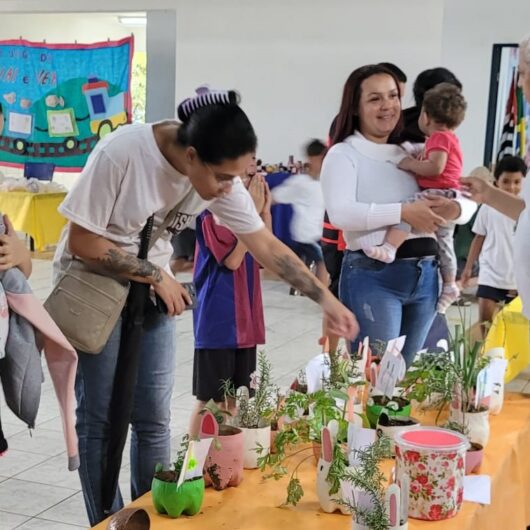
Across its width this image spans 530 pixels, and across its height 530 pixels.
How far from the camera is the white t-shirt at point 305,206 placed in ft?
21.8

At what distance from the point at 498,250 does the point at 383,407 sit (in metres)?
3.48

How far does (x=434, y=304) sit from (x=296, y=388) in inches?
31.0

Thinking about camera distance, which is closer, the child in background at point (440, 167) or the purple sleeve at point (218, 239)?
the child in background at point (440, 167)

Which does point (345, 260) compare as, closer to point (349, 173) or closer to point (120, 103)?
point (349, 173)

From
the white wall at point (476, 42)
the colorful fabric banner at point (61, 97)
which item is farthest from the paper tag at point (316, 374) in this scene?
the colorful fabric banner at point (61, 97)

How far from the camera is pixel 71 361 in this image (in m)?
1.83

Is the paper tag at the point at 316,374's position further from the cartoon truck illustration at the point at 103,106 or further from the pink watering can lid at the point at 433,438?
the cartoon truck illustration at the point at 103,106

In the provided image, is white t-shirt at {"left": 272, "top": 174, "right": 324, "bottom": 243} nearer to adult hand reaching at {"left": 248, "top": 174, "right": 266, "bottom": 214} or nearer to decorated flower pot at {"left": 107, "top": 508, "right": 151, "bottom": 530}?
adult hand reaching at {"left": 248, "top": 174, "right": 266, "bottom": 214}

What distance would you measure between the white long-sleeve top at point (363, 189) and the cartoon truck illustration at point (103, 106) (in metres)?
7.86

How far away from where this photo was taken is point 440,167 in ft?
9.16

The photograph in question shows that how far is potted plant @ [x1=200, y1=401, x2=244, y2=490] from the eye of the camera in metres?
1.73

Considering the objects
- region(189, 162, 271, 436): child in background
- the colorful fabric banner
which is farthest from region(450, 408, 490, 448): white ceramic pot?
the colorful fabric banner

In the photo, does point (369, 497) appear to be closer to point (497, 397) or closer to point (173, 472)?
point (173, 472)

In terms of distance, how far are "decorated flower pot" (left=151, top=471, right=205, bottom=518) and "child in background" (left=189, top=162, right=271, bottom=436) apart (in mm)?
1385
